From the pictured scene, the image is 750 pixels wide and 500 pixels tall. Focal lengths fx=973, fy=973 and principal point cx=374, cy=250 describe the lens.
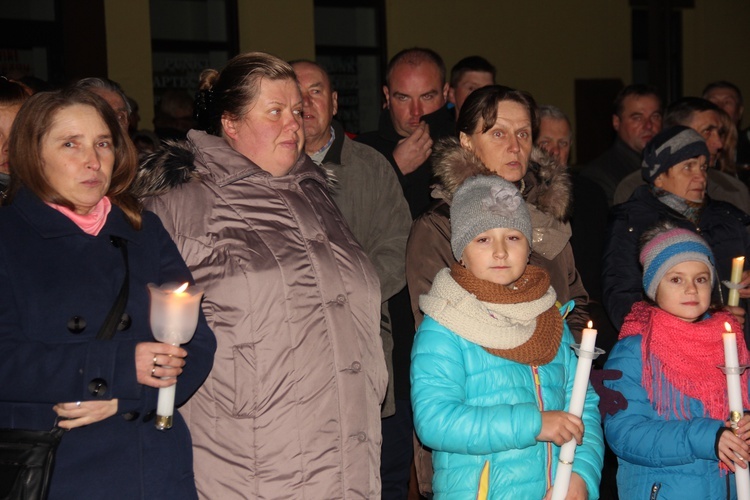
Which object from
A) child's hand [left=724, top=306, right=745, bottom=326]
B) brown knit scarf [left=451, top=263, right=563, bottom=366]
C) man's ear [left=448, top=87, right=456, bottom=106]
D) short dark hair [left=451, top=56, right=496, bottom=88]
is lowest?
child's hand [left=724, top=306, right=745, bottom=326]

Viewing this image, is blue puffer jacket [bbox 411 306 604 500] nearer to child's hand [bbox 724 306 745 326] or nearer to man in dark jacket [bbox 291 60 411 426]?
man in dark jacket [bbox 291 60 411 426]

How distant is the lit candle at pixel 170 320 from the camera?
104 inches

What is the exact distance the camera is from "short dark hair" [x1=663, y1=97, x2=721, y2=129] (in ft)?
19.8

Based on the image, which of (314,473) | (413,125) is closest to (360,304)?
(314,473)

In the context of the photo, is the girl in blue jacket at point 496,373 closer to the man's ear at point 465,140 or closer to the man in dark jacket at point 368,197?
the man's ear at point 465,140

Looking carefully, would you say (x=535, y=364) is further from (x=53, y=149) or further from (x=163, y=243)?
(x=53, y=149)

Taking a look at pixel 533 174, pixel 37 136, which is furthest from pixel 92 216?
pixel 533 174

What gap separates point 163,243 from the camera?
2967mm

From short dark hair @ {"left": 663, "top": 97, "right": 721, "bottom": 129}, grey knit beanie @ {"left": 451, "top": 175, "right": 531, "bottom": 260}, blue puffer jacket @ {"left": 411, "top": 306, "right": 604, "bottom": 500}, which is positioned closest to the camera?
blue puffer jacket @ {"left": 411, "top": 306, "right": 604, "bottom": 500}

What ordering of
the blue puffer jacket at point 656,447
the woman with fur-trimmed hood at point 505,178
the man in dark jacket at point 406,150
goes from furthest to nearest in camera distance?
1. the man in dark jacket at point 406,150
2. the woman with fur-trimmed hood at point 505,178
3. the blue puffer jacket at point 656,447

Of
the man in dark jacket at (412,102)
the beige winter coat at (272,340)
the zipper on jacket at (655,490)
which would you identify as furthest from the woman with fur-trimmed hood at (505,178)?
the man in dark jacket at (412,102)

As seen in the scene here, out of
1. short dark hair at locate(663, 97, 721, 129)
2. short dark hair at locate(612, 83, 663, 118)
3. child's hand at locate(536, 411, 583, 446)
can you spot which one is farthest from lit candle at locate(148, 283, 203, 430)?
short dark hair at locate(612, 83, 663, 118)

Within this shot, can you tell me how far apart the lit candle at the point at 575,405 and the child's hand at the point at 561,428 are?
18 mm

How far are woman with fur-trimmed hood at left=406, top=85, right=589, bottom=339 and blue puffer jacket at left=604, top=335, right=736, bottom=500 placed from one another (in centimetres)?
30
